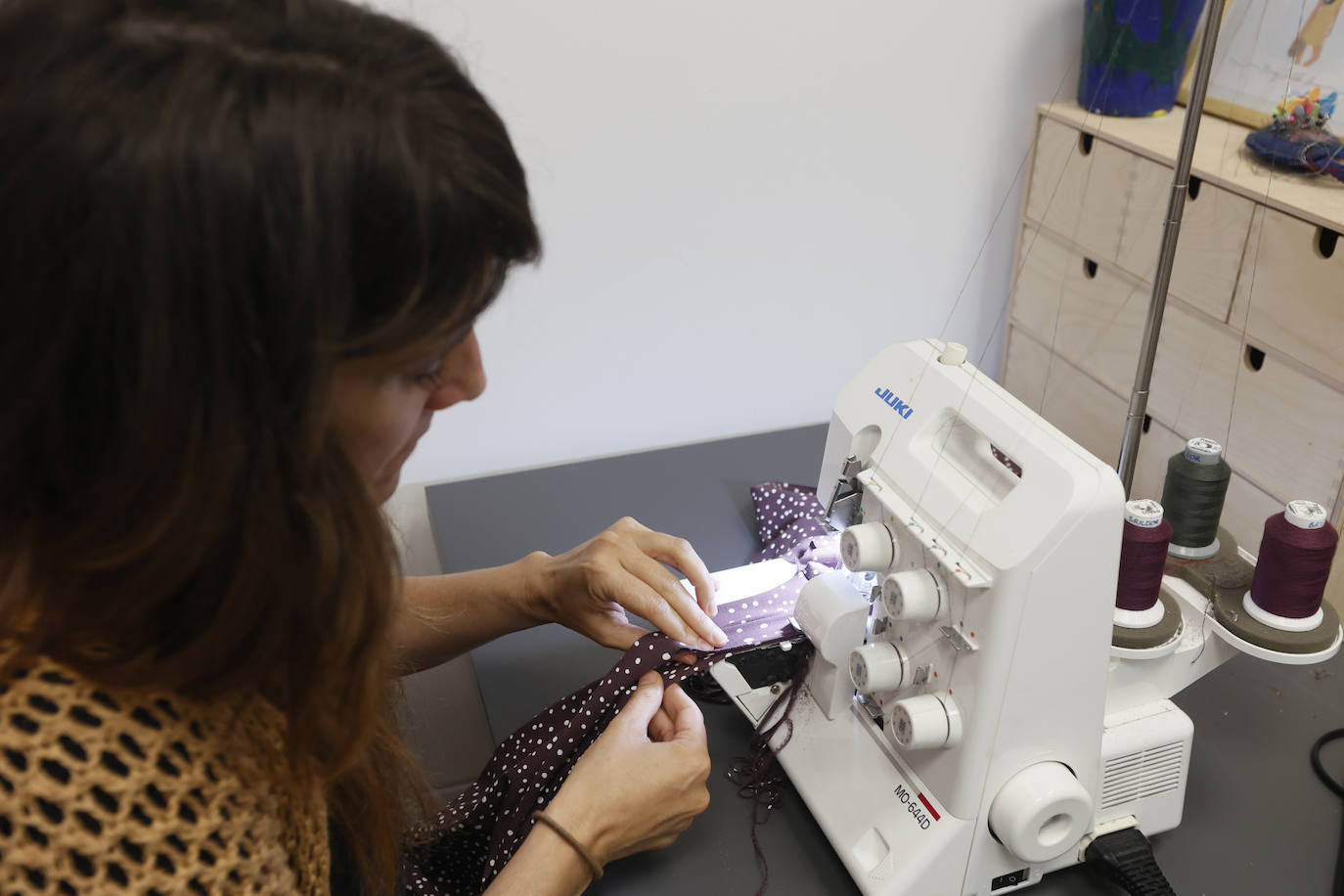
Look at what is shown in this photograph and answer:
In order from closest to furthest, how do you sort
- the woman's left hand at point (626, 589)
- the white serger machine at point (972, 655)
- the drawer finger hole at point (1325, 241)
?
the white serger machine at point (972, 655) → the woman's left hand at point (626, 589) → the drawer finger hole at point (1325, 241)

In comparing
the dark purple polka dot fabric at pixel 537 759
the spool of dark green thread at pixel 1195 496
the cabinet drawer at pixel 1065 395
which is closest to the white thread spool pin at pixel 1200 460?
the spool of dark green thread at pixel 1195 496

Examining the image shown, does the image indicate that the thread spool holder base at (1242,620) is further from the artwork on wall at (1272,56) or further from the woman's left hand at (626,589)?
the artwork on wall at (1272,56)

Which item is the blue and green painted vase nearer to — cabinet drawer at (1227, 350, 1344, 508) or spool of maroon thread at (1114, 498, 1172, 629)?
cabinet drawer at (1227, 350, 1344, 508)

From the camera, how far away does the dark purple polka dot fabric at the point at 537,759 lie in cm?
98

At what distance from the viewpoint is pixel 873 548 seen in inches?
35.2

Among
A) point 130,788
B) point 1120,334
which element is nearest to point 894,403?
point 130,788

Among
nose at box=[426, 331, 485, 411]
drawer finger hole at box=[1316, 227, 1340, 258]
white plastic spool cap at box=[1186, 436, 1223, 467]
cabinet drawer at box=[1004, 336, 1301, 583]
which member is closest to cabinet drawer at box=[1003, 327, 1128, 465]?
cabinet drawer at box=[1004, 336, 1301, 583]

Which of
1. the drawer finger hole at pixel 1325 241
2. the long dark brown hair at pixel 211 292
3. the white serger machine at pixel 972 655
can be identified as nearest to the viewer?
the long dark brown hair at pixel 211 292

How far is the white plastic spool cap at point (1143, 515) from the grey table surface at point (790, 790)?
0.31 m

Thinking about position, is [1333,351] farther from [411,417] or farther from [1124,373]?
[411,417]

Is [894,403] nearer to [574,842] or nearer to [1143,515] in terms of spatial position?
[1143,515]

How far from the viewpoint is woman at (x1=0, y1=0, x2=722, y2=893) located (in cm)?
50

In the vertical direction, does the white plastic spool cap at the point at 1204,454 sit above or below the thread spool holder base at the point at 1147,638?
above

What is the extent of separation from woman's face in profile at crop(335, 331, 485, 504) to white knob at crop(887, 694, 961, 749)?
434 millimetres
